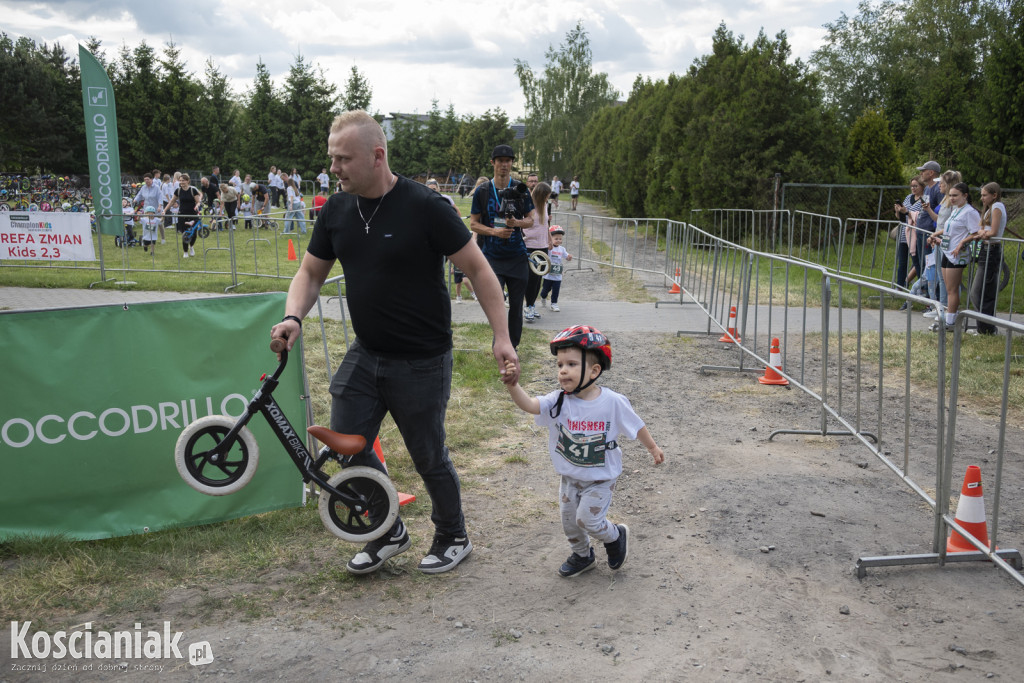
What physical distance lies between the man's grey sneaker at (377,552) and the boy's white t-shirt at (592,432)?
3.04 ft

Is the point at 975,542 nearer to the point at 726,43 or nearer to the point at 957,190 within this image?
the point at 957,190

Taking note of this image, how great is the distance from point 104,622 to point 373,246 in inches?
80.7

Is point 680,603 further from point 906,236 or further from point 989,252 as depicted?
point 906,236

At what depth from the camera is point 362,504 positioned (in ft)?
12.4

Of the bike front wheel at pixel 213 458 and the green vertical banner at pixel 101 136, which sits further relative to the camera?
the green vertical banner at pixel 101 136

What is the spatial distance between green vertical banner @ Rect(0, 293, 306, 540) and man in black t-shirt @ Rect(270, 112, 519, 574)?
3.18ft

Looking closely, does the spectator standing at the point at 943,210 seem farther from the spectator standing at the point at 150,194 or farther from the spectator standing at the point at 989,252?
the spectator standing at the point at 150,194

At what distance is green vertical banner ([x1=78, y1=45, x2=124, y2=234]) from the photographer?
1630cm

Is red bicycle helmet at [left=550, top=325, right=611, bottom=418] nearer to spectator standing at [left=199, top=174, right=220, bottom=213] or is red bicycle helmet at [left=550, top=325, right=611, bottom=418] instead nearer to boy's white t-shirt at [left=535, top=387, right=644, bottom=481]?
boy's white t-shirt at [left=535, top=387, right=644, bottom=481]

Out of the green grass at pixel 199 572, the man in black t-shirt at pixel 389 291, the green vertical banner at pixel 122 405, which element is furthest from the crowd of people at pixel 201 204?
the man in black t-shirt at pixel 389 291

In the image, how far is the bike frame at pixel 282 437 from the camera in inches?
145

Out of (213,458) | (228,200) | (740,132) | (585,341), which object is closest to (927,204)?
(740,132)

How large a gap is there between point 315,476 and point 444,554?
31.0 inches

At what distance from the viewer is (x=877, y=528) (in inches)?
178
